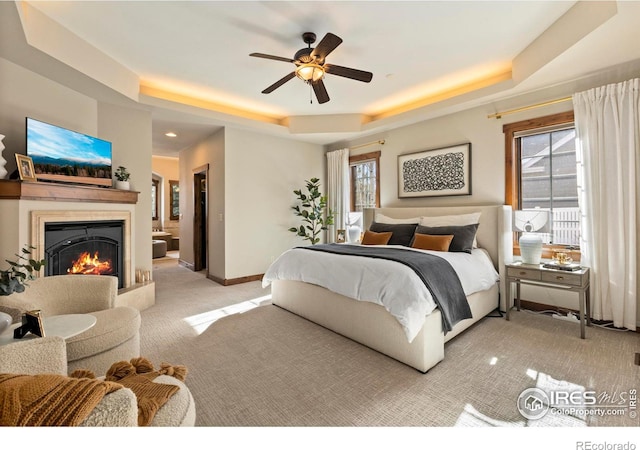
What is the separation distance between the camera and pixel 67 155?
9.90 feet

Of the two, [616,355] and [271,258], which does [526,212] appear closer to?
[616,355]

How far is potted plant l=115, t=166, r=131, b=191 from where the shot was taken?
356 centimetres

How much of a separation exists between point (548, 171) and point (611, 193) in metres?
0.69

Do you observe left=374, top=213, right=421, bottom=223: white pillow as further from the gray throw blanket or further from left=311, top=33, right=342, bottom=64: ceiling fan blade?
left=311, top=33, right=342, bottom=64: ceiling fan blade

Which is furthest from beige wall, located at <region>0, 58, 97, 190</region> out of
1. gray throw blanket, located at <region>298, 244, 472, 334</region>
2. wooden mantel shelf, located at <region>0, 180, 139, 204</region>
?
gray throw blanket, located at <region>298, 244, 472, 334</region>

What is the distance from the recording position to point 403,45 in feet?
9.57

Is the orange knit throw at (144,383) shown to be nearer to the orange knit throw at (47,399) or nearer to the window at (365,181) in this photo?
the orange knit throw at (47,399)

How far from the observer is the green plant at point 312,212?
18.2ft

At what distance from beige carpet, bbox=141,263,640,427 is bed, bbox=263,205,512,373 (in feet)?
0.32

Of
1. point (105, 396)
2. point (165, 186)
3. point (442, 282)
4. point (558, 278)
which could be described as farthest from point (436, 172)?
point (165, 186)

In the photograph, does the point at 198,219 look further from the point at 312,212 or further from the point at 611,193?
the point at 611,193
